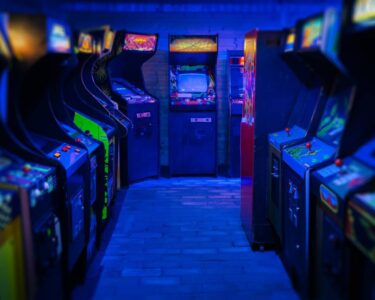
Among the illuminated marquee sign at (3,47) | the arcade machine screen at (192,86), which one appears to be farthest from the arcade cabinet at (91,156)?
the arcade machine screen at (192,86)

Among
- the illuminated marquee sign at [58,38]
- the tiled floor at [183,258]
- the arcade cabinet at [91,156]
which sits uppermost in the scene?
the illuminated marquee sign at [58,38]

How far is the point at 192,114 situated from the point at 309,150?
11.9ft

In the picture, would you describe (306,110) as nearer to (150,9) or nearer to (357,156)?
(357,156)

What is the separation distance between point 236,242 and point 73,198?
5.80ft

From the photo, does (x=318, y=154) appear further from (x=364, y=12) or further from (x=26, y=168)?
(x=26, y=168)

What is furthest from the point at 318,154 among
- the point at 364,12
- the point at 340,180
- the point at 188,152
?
the point at 188,152

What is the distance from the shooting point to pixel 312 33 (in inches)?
111

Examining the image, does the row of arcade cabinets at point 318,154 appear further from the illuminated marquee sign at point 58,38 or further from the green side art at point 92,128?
the illuminated marquee sign at point 58,38

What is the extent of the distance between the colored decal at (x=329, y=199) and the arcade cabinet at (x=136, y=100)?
153 inches

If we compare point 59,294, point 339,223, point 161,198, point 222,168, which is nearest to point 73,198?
point 59,294

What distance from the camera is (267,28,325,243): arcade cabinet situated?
11.1 feet

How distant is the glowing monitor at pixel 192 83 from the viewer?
668cm

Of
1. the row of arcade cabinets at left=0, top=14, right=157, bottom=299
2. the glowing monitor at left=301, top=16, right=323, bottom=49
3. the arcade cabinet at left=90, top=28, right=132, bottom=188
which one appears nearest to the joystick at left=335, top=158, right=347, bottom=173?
the glowing monitor at left=301, top=16, right=323, bottom=49

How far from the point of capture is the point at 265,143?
4012 mm
